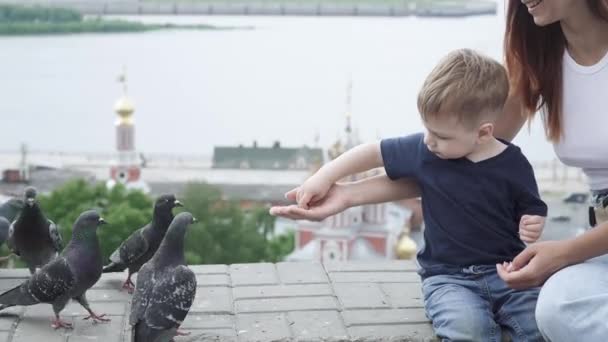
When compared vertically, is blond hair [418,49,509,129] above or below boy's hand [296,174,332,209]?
above

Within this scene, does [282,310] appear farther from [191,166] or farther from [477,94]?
[191,166]

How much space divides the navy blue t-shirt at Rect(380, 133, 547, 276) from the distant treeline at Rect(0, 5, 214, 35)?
16.8 m

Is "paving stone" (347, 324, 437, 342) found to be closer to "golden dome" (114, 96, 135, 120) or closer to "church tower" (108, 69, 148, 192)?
"golden dome" (114, 96, 135, 120)

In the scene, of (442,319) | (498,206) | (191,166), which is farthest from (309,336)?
(191,166)

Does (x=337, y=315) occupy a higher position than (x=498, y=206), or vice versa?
(x=498, y=206)

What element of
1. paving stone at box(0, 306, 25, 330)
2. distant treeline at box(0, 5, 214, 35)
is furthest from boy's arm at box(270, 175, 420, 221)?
distant treeline at box(0, 5, 214, 35)

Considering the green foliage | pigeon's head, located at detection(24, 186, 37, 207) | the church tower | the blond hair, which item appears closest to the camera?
the blond hair

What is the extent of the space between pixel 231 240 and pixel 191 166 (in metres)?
11.7

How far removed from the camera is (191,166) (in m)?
25.6

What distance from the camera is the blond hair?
1.19 meters

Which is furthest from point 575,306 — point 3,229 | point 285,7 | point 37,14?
point 285,7

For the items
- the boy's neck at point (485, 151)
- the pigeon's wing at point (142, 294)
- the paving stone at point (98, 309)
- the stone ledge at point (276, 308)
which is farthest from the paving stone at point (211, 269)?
the boy's neck at point (485, 151)

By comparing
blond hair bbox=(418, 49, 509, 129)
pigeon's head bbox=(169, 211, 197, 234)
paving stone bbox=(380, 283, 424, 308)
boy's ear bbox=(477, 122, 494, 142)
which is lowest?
paving stone bbox=(380, 283, 424, 308)

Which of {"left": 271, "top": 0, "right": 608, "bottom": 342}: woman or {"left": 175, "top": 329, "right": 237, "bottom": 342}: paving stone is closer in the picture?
{"left": 271, "top": 0, "right": 608, "bottom": 342}: woman
